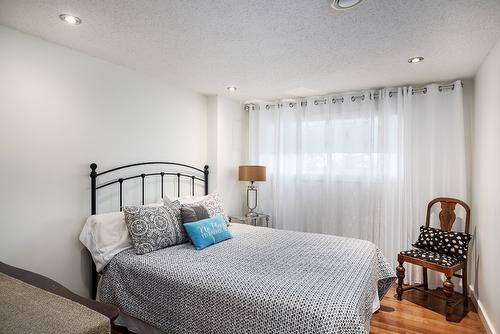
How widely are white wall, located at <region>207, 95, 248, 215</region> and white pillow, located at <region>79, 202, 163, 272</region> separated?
1654 millimetres

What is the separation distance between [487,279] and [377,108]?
2162mm

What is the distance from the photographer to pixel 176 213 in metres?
2.98

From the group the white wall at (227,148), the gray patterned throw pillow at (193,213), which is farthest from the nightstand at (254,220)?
the gray patterned throw pillow at (193,213)

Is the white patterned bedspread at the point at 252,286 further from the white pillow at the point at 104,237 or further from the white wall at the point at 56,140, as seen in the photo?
the white wall at the point at 56,140

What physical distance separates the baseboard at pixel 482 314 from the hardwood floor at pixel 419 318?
41mm

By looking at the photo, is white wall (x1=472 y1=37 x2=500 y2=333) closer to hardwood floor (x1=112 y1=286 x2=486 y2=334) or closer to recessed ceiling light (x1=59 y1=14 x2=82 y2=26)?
hardwood floor (x1=112 y1=286 x2=486 y2=334)

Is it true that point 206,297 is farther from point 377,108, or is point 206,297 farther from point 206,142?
point 377,108

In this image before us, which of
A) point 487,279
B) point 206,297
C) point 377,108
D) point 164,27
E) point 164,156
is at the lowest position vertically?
point 487,279

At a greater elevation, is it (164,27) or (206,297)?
(164,27)

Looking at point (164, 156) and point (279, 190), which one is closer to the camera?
point (164, 156)

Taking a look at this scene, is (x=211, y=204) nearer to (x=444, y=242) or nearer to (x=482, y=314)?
(x=444, y=242)

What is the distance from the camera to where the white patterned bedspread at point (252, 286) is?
5.55ft

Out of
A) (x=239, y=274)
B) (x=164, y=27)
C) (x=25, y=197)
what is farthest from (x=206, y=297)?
(x=164, y=27)

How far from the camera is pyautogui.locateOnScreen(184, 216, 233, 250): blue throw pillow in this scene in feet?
9.07
